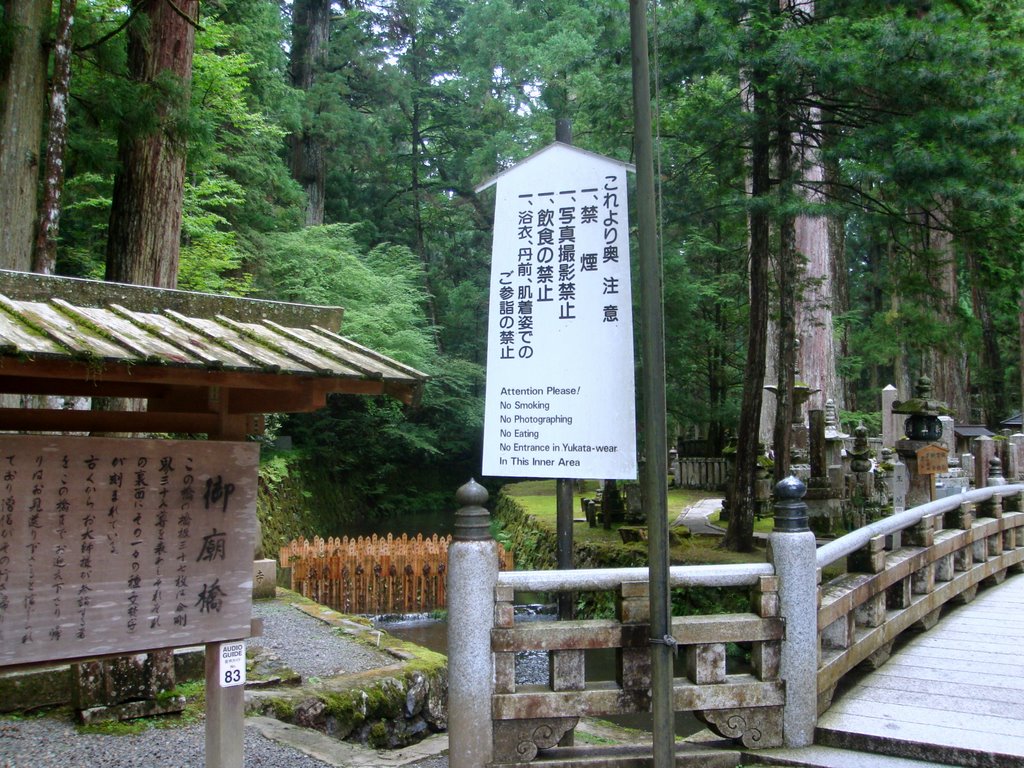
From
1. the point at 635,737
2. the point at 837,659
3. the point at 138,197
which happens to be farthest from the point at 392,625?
the point at 837,659

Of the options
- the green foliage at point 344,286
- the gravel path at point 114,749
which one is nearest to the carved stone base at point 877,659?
the gravel path at point 114,749

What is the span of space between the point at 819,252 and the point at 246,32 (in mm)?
13042

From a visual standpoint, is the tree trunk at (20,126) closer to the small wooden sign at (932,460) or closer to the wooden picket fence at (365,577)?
the wooden picket fence at (365,577)

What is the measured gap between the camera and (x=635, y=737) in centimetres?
678

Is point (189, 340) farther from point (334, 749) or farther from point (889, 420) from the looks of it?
point (889, 420)

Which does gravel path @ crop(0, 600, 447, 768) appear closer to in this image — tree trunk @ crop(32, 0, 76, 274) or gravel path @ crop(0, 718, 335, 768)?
gravel path @ crop(0, 718, 335, 768)

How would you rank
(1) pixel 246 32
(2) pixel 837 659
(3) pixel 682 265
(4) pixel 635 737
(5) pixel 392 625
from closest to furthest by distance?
(2) pixel 837 659
(4) pixel 635 737
(5) pixel 392 625
(3) pixel 682 265
(1) pixel 246 32

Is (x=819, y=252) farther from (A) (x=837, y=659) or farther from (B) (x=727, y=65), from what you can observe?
(A) (x=837, y=659)

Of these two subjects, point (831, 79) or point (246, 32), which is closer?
point (831, 79)

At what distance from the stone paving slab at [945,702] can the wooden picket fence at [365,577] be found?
340 inches

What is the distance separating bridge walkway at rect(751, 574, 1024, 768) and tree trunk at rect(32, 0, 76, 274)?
634cm

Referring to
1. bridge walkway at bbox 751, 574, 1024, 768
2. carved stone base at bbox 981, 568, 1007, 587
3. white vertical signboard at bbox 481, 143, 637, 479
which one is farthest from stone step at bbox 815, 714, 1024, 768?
carved stone base at bbox 981, 568, 1007, 587

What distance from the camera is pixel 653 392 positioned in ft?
12.4

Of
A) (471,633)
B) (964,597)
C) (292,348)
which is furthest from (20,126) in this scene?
(964,597)
